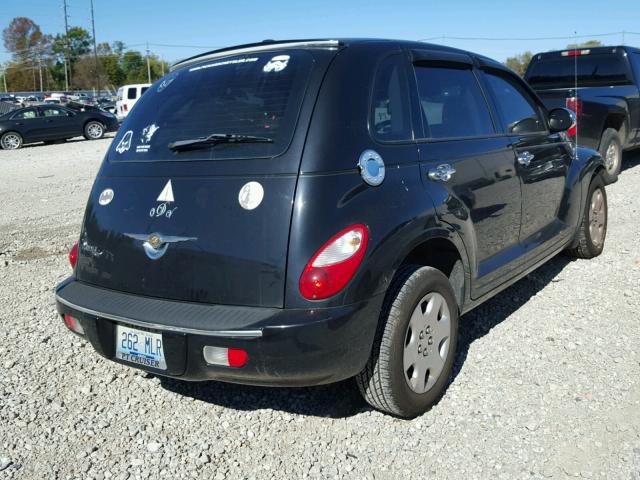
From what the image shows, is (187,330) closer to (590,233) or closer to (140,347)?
(140,347)

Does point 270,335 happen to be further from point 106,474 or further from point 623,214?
point 623,214

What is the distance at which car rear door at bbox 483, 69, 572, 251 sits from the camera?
4.16m

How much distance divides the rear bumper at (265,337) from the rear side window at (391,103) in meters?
0.86

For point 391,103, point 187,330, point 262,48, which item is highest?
point 262,48

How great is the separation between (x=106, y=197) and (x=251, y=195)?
0.91 metres

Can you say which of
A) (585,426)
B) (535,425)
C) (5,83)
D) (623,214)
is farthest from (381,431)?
(5,83)

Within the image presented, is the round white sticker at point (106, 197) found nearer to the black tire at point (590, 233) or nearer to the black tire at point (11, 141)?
the black tire at point (590, 233)

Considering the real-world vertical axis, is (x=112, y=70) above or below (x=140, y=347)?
below

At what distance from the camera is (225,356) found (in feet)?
8.67

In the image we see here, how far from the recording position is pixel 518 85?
4641mm

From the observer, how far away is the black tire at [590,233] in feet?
17.4

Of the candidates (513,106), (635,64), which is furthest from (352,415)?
(635,64)

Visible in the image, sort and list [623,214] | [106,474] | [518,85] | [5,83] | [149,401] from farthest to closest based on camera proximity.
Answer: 1. [5,83]
2. [623,214]
3. [518,85]
4. [149,401]
5. [106,474]

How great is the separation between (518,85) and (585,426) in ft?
8.47
